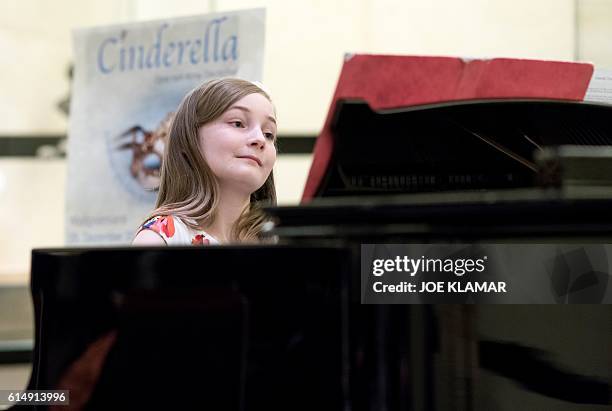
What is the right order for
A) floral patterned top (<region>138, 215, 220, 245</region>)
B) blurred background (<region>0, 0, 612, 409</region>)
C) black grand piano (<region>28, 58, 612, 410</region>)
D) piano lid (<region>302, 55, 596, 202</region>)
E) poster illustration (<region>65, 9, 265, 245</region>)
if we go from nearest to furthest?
black grand piano (<region>28, 58, 612, 410</region>) → piano lid (<region>302, 55, 596, 202</region>) → floral patterned top (<region>138, 215, 220, 245</region>) → poster illustration (<region>65, 9, 265, 245</region>) → blurred background (<region>0, 0, 612, 409</region>)

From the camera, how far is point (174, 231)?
1.57 m

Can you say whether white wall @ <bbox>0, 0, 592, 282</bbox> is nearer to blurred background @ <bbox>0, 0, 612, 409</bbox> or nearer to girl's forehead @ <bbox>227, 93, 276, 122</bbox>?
blurred background @ <bbox>0, 0, 612, 409</bbox>

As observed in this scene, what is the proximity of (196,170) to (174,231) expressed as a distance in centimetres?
15

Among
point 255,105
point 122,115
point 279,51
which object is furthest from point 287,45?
point 255,105

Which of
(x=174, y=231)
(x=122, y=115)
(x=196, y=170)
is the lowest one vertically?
(x=174, y=231)

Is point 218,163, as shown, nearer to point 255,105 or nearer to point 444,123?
point 255,105

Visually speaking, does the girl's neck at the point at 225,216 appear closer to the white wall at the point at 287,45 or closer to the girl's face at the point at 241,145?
the girl's face at the point at 241,145

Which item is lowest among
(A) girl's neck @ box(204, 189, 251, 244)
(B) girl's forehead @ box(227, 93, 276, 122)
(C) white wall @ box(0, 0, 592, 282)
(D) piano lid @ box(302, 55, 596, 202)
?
(A) girl's neck @ box(204, 189, 251, 244)

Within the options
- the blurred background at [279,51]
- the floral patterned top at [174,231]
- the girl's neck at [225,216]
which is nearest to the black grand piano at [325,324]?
the floral patterned top at [174,231]

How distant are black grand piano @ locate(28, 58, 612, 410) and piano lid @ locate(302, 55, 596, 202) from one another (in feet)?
0.99

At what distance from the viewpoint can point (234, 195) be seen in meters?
1.67

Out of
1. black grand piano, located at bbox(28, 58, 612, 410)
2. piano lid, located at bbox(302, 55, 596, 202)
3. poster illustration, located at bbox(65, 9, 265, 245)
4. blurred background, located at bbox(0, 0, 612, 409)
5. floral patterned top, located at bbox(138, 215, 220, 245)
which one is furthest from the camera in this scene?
blurred background, located at bbox(0, 0, 612, 409)

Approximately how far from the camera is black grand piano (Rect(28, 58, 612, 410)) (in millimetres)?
1016

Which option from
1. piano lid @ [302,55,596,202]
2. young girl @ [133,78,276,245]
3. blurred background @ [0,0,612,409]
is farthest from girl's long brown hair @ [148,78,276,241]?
blurred background @ [0,0,612,409]
